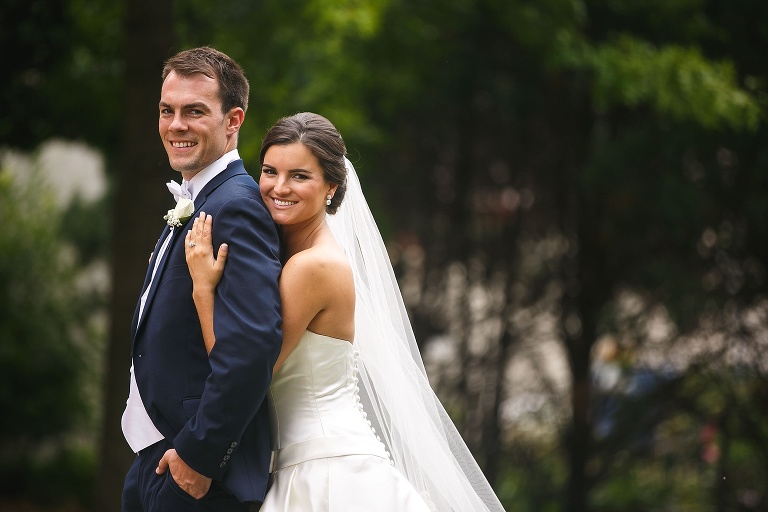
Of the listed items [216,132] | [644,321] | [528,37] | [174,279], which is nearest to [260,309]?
[174,279]

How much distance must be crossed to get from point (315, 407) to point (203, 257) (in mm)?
595

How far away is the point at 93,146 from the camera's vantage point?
8156 mm

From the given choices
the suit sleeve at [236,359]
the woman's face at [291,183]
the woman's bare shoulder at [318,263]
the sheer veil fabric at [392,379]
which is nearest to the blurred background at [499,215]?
the sheer veil fabric at [392,379]

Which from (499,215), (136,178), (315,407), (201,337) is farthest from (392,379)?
(499,215)

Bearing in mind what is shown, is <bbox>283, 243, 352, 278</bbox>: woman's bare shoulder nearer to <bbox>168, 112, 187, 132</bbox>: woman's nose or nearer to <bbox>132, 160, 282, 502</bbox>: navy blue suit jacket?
<bbox>132, 160, 282, 502</bbox>: navy blue suit jacket

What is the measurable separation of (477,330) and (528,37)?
3697 mm

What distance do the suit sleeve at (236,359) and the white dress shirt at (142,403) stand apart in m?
0.29

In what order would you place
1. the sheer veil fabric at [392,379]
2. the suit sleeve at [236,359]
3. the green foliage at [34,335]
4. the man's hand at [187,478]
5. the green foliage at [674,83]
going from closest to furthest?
the suit sleeve at [236,359] < the man's hand at [187,478] < the sheer veil fabric at [392,379] < the green foliage at [674,83] < the green foliage at [34,335]

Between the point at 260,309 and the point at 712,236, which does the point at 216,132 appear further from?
the point at 712,236

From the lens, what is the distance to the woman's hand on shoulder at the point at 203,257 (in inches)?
119

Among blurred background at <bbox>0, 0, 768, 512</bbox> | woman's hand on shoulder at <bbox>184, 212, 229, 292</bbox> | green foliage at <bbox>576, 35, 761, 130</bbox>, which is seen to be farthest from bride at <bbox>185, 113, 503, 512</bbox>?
green foliage at <bbox>576, 35, 761, 130</bbox>

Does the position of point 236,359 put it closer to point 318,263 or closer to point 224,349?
point 224,349

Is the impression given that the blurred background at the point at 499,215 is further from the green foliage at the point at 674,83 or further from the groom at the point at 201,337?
the groom at the point at 201,337

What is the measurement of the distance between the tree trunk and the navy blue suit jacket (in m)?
3.19
